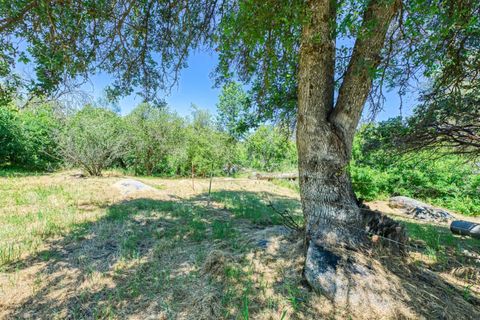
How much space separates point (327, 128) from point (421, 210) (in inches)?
387

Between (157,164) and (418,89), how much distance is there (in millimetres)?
16292

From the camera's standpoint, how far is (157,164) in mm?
16797

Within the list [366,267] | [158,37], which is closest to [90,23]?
[158,37]

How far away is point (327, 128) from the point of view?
8.46 feet

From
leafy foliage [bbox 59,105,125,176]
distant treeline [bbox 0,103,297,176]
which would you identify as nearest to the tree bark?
distant treeline [bbox 0,103,297,176]

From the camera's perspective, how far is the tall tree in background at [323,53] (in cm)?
219

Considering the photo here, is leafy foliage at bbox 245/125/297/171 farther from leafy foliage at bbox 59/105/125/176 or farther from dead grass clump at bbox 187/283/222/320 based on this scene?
dead grass clump at bbox 187/283/222/320

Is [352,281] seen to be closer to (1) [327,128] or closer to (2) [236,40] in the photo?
(1) [327,128]

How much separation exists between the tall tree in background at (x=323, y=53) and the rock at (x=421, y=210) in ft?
26.2

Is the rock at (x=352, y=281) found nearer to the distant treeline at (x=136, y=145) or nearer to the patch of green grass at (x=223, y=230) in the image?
the patch of green grass at (x=223, y=230)

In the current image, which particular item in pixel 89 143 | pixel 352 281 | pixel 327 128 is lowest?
pixel 352 281

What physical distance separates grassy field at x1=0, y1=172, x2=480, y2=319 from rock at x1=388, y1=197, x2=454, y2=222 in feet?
18.8

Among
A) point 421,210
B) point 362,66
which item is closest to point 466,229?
point 421,210

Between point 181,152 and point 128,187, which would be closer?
point 128,187
